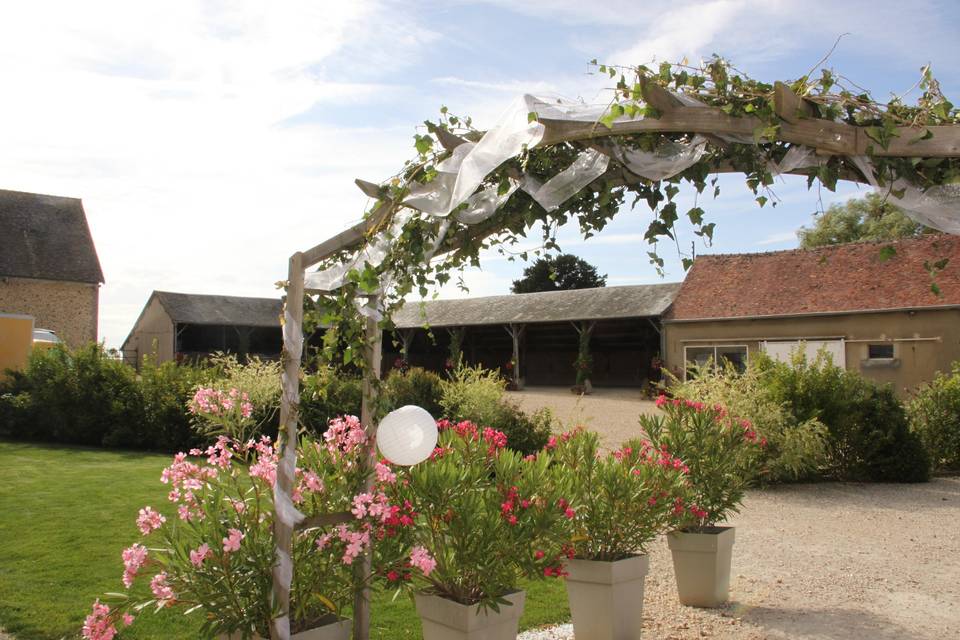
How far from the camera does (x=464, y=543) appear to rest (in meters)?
3.26

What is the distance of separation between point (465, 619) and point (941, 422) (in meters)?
10.7

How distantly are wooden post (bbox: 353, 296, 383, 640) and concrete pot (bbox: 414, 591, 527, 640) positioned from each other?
0.87ft

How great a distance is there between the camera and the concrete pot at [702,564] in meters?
4.68

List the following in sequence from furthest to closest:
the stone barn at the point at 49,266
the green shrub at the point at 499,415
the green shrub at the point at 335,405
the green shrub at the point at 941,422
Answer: the stone barn at the point at 49,266, the green shrub at the point at 941,422, the green shrub at the point at 335,405, the green shrub at the point at 499,415

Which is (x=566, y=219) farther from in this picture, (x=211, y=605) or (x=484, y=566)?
(x=211, y=605)

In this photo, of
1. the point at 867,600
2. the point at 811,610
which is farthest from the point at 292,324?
the point at 867,600

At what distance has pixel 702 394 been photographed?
10172mm

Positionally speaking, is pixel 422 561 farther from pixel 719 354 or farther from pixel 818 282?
pixel 818 282

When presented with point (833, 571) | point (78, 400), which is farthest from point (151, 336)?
point (833, 571)

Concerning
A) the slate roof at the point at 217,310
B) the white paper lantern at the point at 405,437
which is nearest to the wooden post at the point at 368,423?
the white paper lantern at the point at 405,437

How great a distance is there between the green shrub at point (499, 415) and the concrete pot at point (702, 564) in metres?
4.83

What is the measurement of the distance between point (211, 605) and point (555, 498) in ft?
5.16

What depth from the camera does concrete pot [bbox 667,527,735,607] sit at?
468 cm

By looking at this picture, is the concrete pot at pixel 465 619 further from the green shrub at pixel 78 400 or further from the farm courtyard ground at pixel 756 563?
the green shrub at pixel 78 400
